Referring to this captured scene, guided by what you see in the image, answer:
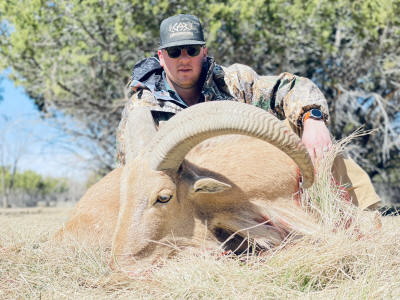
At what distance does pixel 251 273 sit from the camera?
2.58 metres

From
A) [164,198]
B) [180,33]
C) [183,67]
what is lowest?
[164,198]

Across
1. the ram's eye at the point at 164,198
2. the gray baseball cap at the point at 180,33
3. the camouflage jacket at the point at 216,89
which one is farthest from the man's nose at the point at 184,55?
the ram's eye at the point at 164,198

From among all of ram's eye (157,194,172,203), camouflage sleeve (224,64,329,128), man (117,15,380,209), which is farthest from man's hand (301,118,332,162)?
ram's eye (157,194,172,203)

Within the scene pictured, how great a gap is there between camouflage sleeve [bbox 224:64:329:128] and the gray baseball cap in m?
0.74

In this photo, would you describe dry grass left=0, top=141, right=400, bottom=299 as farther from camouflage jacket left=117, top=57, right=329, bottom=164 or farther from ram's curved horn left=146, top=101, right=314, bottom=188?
camouflage jacket left=117, top=57, right=329, bottom=164

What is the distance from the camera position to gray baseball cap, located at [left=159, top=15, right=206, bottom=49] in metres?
4.30

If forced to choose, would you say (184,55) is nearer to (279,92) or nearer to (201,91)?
(201,91)

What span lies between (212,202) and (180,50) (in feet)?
5.99

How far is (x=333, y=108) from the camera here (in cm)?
1323

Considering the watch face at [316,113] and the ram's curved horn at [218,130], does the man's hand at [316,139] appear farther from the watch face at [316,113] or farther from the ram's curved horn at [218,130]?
the ram's curved horn at [218,130]

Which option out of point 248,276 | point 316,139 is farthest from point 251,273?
point 316,139

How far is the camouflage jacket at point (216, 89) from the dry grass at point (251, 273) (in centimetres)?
159

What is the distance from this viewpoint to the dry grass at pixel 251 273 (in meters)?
2.41

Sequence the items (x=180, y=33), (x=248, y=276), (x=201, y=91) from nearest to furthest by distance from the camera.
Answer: (x=248, y=276) → (x=180, y=33) → (x=201, y=91)
